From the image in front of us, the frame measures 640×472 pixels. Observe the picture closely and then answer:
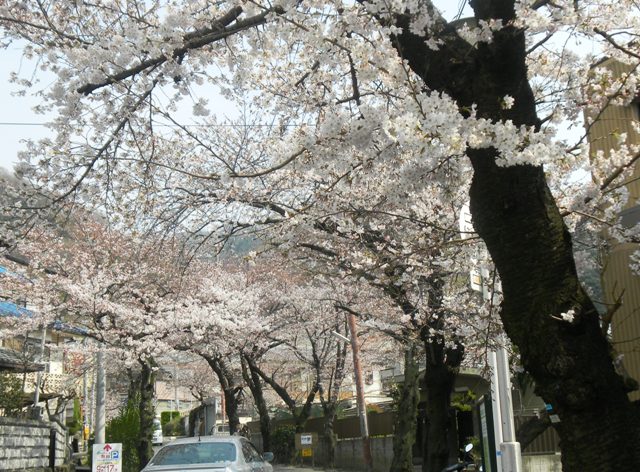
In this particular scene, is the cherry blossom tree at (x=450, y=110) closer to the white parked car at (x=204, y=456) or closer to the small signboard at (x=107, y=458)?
the white parked car at (x=204, y=456)

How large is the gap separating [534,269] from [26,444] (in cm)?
1828

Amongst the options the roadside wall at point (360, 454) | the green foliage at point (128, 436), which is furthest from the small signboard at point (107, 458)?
the roadside wall at point (360, 454)

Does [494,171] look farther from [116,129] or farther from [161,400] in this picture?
[161,400]

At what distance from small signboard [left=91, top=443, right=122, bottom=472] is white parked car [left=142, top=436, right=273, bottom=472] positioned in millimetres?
4093

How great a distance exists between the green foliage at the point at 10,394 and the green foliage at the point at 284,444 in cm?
1258

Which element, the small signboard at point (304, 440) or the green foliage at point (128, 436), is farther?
the small signboard at point (304, 440)

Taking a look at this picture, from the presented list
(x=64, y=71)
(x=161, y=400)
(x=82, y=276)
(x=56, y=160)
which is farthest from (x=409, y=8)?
(x=161, y=400)

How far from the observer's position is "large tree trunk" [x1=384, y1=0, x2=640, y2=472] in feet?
15.4

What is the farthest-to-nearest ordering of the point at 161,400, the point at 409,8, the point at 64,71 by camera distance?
the point at 161,400
the point at 64,71
the point at 409,8

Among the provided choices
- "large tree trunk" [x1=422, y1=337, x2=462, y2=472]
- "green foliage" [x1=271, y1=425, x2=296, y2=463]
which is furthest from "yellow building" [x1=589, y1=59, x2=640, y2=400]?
"green foliage" [x1=271, y1=425, x2=296, y2=463]

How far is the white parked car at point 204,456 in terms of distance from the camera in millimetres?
10594

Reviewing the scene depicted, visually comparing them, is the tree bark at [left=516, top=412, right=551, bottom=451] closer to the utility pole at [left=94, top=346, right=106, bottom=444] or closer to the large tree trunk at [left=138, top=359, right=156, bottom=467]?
the utility pole at [left=94, top=346, right=106, bottom=444]

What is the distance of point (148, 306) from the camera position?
23.1 meters

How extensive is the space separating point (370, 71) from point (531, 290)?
2.00 m
